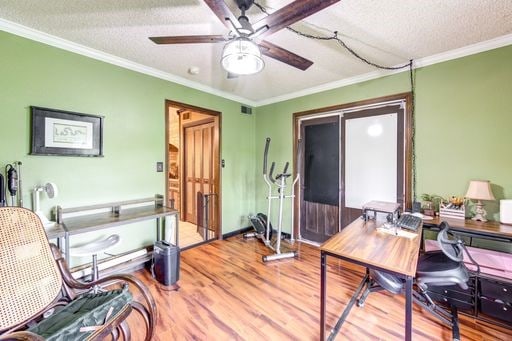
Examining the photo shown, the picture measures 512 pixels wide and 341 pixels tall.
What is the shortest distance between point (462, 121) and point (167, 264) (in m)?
3.61

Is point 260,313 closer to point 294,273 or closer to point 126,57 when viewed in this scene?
point 294,273

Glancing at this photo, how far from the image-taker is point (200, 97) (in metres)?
3.65

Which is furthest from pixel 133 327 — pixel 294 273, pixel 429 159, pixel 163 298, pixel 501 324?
pixel 429 159

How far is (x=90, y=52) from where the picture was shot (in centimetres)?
253

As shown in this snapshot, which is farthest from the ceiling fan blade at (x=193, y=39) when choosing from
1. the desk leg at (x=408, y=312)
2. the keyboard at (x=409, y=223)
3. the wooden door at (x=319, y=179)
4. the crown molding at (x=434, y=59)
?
the wooden door at (x=319, y=179)

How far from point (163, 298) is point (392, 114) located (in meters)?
3.51

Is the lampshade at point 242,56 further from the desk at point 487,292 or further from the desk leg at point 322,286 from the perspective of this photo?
the desk at point 487,292

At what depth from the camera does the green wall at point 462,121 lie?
2.29 m

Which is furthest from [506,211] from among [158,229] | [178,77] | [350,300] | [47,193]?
[47,193]

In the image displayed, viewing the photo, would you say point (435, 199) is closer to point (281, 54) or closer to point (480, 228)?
point (480, 228)

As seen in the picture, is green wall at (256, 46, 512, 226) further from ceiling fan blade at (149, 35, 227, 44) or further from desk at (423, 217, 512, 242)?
ceiling fan blade at (149, 35, 227, 44)

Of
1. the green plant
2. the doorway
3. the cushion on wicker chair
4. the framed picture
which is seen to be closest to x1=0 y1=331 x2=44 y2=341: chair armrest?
the cushion on wicker chair

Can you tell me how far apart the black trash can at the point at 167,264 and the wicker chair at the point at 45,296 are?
870mm

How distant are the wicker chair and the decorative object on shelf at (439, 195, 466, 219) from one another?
296 centimetres
